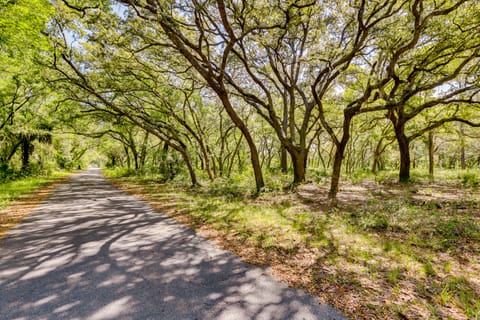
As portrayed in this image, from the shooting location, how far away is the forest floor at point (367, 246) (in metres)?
2.50

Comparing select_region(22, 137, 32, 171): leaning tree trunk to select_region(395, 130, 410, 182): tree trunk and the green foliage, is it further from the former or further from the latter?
select_region(395, 130, 410, 182): tree trunk

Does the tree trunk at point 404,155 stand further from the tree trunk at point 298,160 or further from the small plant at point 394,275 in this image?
the small plant at point 394,275

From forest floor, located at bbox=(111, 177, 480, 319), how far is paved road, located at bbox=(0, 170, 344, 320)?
0.43 meters

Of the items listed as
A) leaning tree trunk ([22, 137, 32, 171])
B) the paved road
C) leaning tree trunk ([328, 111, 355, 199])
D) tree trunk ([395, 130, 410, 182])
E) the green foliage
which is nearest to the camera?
the paved road

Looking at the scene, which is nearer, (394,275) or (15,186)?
(394,275)

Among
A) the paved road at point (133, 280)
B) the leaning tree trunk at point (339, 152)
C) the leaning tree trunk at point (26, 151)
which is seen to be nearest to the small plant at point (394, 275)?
the paved road at point (133, 280)

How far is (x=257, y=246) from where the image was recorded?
4.00 m

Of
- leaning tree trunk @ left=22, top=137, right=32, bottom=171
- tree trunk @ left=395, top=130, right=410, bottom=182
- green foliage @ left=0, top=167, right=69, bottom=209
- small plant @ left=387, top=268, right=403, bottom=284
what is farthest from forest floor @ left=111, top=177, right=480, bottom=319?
leaning tree trunk @ left=22, top=137, right=32, bottom=171

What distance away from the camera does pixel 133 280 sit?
2809 mm

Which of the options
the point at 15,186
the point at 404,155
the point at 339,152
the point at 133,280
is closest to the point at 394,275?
the point at 133,280

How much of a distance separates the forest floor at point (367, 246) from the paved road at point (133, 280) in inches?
16.9

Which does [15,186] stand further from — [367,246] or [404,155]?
[404,155]

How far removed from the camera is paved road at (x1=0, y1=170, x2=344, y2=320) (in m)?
2.26

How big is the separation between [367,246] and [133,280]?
3.75 m
